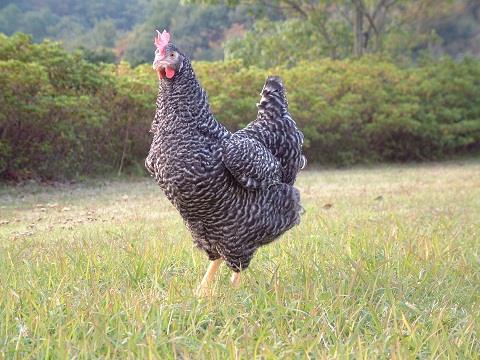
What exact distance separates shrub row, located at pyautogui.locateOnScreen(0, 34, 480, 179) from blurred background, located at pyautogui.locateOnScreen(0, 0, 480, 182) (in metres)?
0.03

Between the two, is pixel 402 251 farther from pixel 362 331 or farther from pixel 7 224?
pixel 7 224

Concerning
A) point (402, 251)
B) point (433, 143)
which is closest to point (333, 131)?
point (433, 143)

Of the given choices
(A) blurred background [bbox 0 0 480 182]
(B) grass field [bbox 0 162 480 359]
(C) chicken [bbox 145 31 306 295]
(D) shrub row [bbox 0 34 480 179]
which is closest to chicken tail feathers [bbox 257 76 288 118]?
(C) chicken [bbox 145 31 306 295]

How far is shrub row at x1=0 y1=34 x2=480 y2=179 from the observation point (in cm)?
945

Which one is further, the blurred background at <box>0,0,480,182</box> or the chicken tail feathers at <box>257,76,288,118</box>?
the blurred background at <box>0,0,480,182</box>

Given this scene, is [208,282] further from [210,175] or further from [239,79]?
[239,79]

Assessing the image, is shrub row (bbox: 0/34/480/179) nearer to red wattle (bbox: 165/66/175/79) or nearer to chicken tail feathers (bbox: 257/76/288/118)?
chicken tail feathers (bbox: 257/76/288/118)

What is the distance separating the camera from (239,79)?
1321cm

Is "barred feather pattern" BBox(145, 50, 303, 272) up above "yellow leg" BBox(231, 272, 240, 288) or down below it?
above

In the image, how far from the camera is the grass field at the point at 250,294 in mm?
2193

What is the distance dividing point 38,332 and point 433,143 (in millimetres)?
14506

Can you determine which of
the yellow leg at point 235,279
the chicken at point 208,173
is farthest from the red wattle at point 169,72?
the yellow leg at point 235,279

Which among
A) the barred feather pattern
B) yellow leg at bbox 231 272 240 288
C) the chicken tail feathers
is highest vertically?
the chicken tail feathers

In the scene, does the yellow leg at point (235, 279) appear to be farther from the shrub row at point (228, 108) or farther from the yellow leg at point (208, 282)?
the shrub row at point (228, 108)
